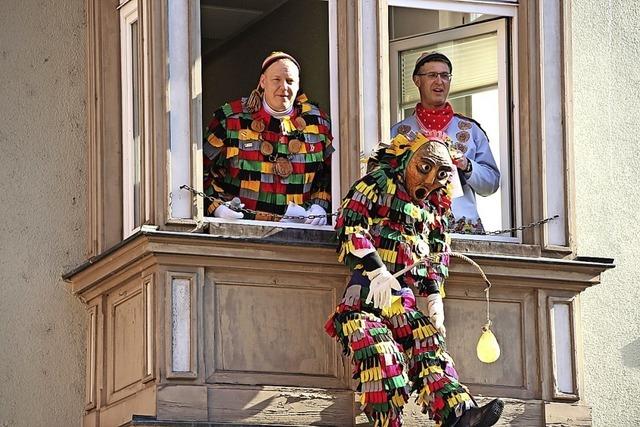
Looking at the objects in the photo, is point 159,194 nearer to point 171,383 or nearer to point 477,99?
point 171,383

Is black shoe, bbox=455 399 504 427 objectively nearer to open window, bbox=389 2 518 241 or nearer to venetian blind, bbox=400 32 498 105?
open window, bbox=389 2 518 241

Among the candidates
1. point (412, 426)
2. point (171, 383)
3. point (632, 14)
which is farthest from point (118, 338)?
point (632, 14)

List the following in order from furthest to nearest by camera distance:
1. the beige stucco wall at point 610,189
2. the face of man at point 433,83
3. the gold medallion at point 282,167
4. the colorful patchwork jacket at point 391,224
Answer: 1. the beige stucco wall at point 610,189
2. the face of man at point 433,83
3. the gold medallion at point 282,167
4. the colorful patchwork jacket at point 391,224

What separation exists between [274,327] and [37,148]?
222cm

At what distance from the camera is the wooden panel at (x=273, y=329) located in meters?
16.3

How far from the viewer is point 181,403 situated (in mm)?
16000

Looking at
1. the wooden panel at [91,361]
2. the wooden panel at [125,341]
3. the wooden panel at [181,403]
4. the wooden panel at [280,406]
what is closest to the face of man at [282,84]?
the wooden panel at [125,341]

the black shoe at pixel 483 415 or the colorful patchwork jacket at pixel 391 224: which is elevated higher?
the colorful patchwork jacket at pixel 391 224

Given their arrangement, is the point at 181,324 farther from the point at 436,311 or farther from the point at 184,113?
the point at 436,311

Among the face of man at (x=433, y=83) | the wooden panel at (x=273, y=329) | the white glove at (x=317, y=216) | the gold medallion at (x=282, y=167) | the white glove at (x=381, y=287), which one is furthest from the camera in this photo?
the face of man at (x=433, y=83)

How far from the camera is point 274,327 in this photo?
16.5m

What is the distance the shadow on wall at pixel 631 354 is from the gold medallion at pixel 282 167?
2.97 metres

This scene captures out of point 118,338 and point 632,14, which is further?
point 632,14

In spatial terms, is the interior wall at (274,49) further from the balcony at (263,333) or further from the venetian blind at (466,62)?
the balcony at (263,333)
